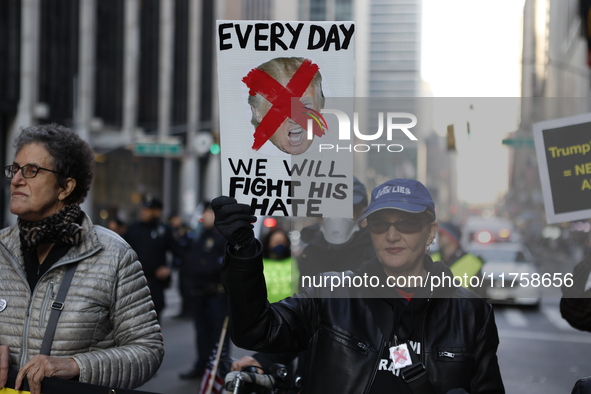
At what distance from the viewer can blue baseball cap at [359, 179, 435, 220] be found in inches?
111

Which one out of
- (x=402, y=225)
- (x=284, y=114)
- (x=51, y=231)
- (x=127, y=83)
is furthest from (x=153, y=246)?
(x=127, y=83)

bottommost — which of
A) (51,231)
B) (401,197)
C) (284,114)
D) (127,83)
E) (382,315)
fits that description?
(382,315)

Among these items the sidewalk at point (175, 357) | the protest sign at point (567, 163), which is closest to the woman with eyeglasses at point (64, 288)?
the protest sign at point (567, 163)

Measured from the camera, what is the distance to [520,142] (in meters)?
3.11

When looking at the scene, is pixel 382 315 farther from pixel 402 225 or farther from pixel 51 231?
pixel 51 231

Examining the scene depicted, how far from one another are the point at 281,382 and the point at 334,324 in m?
1.03

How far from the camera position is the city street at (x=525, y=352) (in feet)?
12.8

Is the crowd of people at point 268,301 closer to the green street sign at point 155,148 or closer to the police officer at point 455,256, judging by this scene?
the police officer at point 455,256

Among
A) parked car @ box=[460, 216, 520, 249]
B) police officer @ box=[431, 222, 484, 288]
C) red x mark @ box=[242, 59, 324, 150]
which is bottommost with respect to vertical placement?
police officer @ box=[431, 222, 484, 288]

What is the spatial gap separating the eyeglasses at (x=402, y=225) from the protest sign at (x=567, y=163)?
60 cm

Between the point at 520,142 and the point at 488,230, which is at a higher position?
the point at 520,142

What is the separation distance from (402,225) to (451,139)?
19.8 inches

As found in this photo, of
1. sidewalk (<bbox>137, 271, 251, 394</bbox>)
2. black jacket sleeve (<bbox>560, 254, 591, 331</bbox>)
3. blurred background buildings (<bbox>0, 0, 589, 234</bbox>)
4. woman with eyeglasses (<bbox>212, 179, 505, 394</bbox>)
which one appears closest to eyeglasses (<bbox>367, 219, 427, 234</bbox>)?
woman with eyeglasses (<bbox>212, 179, 505, 394</bbox>)

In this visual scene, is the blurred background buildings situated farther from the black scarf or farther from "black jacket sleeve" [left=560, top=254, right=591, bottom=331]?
the black scarf
